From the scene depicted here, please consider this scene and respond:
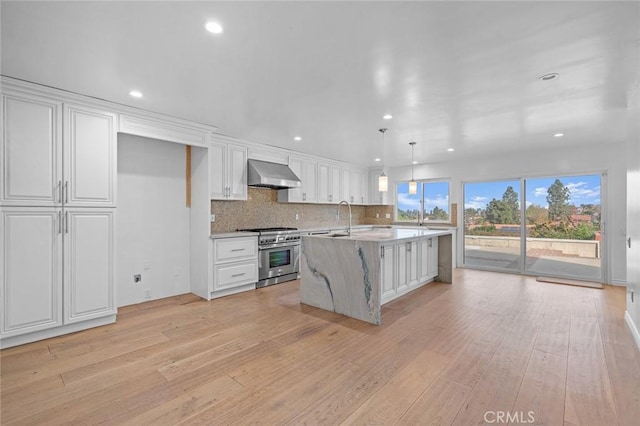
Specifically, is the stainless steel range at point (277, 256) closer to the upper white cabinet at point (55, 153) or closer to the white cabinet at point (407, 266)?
the white cabinet at point (407, 266)

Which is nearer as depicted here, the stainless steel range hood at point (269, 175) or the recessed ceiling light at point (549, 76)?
the recessed ceiling light at point (549, 76)

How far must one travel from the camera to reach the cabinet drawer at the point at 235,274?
13.6ft

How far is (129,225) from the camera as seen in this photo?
12.5 feet

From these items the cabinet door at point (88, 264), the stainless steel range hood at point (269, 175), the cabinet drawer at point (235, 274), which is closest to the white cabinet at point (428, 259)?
the stainless steel range hood at point (269, 175)

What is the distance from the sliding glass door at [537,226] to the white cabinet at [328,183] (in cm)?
289

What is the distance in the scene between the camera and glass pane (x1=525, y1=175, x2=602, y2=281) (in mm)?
5160

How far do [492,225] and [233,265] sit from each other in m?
5.31

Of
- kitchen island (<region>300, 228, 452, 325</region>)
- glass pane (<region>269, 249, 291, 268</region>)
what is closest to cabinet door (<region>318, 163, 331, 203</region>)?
glass pane (<region>269, 249, 291, 268</region>)

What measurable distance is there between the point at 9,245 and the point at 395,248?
3.99 metres

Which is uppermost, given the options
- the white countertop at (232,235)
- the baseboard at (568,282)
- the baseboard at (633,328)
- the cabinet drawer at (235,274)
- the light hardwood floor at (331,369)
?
the white countertop at (232,235)

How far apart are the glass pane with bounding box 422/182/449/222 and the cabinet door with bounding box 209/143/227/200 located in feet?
15.7

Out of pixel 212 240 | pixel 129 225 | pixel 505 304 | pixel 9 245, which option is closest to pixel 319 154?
pixel 212 240

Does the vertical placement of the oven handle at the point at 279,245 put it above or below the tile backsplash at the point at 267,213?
below

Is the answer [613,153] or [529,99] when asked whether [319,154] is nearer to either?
[529,99]
